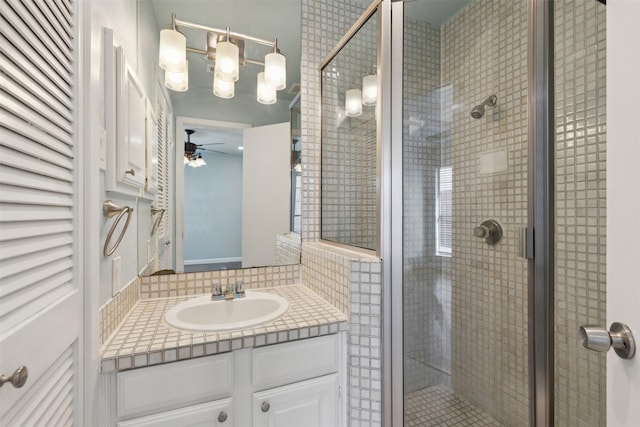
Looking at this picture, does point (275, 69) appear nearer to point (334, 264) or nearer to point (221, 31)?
point (221, 31)

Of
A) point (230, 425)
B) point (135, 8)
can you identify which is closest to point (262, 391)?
point (230, 425)

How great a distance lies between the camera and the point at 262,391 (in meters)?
1.05

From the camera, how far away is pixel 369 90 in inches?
53.7

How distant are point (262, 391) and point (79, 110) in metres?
1.02

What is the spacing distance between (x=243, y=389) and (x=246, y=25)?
1699mm

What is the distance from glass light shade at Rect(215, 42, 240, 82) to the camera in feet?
4.72

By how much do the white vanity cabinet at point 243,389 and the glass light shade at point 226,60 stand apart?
1.27 metres

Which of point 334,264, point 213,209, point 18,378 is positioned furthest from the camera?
point 213,209

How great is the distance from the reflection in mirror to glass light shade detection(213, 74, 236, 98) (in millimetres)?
505

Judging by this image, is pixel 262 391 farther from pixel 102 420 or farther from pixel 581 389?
pixel 581 389

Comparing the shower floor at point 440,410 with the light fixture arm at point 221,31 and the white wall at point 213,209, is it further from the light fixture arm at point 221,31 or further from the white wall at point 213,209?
the light fixture arm at point 221,31

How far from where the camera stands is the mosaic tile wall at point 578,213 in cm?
108

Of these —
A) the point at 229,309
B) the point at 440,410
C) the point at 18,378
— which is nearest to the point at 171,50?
the point at 229,309

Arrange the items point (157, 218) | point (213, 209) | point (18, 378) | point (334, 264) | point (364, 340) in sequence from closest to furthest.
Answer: point (18, 378), point (364, 340), point (334, 264), point (157, 218), point (213, 209)
